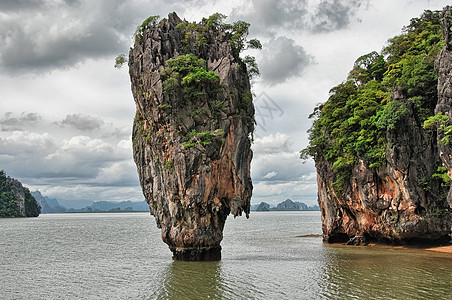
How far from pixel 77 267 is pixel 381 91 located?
1204 inches

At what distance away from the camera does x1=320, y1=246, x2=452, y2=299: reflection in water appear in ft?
62.6

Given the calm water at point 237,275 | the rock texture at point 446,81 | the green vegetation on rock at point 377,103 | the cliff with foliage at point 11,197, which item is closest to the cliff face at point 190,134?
the calm water at point 237,275

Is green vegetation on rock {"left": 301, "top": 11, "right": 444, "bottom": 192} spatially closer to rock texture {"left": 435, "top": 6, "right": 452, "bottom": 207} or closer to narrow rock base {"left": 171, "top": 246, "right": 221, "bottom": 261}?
rock texture {"left": 435, "top": 6, "right": 452, "bottom": 207}

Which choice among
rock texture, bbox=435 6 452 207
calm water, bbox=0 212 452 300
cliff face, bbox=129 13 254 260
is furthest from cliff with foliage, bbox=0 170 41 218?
rock texture, bbox=435 6 452 207

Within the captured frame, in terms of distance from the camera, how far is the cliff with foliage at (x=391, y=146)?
31969mm

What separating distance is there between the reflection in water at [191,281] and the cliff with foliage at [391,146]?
54.5ft

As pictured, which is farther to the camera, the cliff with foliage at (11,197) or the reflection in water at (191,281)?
the cliff with foliage at (11,197)

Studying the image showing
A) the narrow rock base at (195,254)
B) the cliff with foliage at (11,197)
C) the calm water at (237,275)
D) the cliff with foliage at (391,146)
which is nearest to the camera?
the calm water at (237,275)

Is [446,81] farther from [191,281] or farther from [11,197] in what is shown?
[11,197]

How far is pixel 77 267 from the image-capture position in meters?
28.5

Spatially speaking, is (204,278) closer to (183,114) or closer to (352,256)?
(183,114)

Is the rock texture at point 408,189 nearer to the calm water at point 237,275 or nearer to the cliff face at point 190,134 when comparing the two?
the calm water at point 237,275

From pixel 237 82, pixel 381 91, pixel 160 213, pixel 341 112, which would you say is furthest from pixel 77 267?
pixel 381 91

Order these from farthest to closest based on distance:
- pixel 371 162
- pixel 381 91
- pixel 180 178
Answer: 1. pixel 381 91
2. pixel 371 162
3. pixel 180 178
